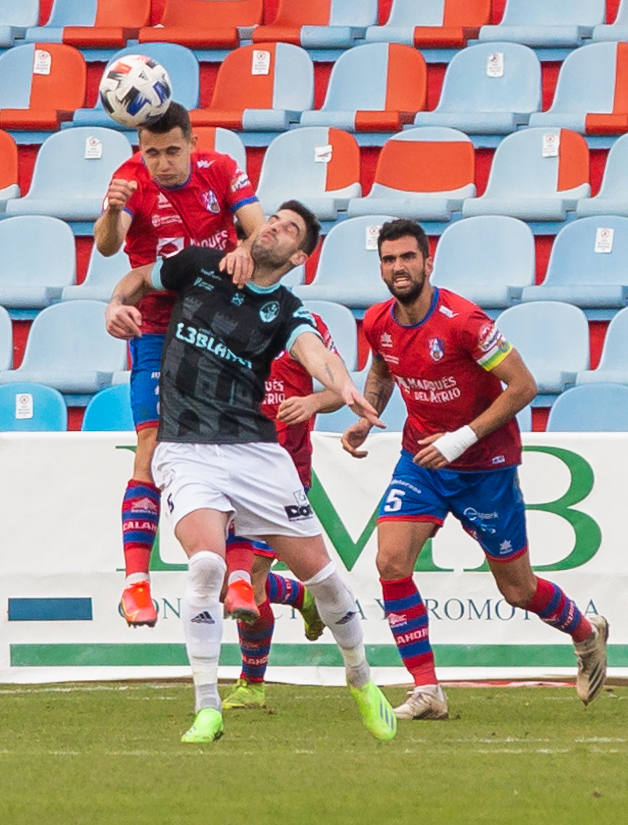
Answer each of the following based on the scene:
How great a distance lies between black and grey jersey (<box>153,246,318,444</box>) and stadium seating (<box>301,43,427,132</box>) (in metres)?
6.93

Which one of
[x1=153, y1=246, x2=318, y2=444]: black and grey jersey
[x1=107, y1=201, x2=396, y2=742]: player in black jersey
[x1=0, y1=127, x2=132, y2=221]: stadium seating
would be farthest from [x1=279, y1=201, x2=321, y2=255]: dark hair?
[x1=0, y1=127, x2=132, y2=221]: stadium seating

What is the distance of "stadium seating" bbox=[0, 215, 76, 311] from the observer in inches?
470

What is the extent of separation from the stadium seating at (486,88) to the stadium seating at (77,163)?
247 centimetres

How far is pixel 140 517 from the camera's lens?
6.81 m

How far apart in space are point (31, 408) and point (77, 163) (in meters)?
2.96

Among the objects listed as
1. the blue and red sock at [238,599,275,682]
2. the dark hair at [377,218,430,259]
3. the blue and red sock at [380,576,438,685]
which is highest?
the dark hair at [377,218,430,259]

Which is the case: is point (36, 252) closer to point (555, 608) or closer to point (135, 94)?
point (135, 94)

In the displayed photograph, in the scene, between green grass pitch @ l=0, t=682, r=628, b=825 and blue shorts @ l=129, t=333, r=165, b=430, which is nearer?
green grass pitch @ l=0, t=682, r=628, b=825

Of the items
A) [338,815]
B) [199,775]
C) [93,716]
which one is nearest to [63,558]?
[93,716]

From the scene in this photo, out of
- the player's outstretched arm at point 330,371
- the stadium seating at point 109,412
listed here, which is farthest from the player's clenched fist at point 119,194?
the stadium seating at point 109,412

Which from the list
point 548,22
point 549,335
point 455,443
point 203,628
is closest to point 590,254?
point 549,335

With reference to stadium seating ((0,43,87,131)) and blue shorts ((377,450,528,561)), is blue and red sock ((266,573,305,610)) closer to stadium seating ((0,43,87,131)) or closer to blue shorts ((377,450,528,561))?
blue shorts ((377,450,528,561))

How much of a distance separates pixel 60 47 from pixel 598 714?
8.50 meters

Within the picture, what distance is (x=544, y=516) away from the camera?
28.6 feet
